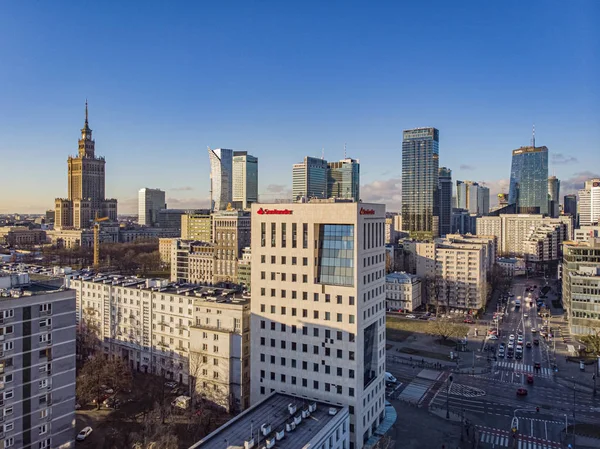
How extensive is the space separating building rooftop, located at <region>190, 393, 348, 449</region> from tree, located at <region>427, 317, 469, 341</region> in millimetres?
61215

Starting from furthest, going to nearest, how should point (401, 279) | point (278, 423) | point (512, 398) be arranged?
1. point (401, 279)
2. point (512, 398)
3. point (278, 423)

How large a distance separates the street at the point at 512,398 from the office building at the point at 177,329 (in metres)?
28.7

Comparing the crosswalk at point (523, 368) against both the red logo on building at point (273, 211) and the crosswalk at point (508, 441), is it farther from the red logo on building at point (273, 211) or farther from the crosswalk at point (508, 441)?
the red logo on building at point (273, 211)

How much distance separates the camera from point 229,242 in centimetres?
16312

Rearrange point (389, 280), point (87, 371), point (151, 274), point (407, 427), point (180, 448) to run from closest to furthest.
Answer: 1. point (180, 448)
2. point (407, 427)
3. point (87, 371)
4. point (389, 280)
5. point (151, 274)

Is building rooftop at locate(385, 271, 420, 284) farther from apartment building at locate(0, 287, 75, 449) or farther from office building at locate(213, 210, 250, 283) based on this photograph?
apartment building at locate(0, 287, 75, 449)

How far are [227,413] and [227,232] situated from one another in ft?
341

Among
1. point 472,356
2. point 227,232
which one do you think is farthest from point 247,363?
point 227,232

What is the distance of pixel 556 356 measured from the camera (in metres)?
92.7

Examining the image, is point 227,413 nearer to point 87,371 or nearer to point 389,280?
point 87,371

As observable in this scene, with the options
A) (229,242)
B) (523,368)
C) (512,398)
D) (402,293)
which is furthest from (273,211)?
(229,242)

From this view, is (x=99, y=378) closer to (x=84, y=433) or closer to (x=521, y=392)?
(x=84, y=433)

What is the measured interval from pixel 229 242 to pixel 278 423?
12177 centimetres

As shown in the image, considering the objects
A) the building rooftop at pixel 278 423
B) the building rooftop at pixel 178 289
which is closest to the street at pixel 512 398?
the building rooftop at pixel 278 423
